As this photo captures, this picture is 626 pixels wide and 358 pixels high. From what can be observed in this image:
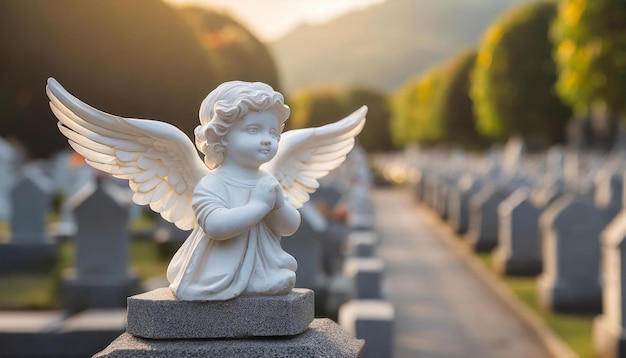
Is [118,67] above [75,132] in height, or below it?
above

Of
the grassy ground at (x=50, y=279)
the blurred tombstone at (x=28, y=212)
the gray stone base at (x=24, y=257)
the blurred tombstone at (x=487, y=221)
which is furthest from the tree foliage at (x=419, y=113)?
the gray stone base at (x=24, y=257)

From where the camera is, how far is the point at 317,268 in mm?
8211

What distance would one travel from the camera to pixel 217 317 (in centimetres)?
310

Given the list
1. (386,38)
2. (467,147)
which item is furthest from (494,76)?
(386,38)

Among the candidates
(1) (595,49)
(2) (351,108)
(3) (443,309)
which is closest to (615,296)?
(3) (443,309)

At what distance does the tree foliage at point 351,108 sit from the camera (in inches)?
2955

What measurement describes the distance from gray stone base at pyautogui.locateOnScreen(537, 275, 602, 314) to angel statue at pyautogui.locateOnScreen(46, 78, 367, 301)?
23.7 feet

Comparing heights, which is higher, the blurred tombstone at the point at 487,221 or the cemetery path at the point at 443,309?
the blurred tombstone at the point at 487,221

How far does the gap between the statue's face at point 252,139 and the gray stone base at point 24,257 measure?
9919mm

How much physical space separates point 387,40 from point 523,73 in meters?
124

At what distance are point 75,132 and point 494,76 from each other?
122 ft

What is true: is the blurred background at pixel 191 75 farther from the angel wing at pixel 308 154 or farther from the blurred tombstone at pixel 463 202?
the angel wing at pixel 308 154

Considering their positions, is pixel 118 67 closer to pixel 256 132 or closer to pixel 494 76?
pixel 256 132

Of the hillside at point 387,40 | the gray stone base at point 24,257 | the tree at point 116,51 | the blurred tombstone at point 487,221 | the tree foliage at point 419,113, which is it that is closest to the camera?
the gray stone base at point 24,257
